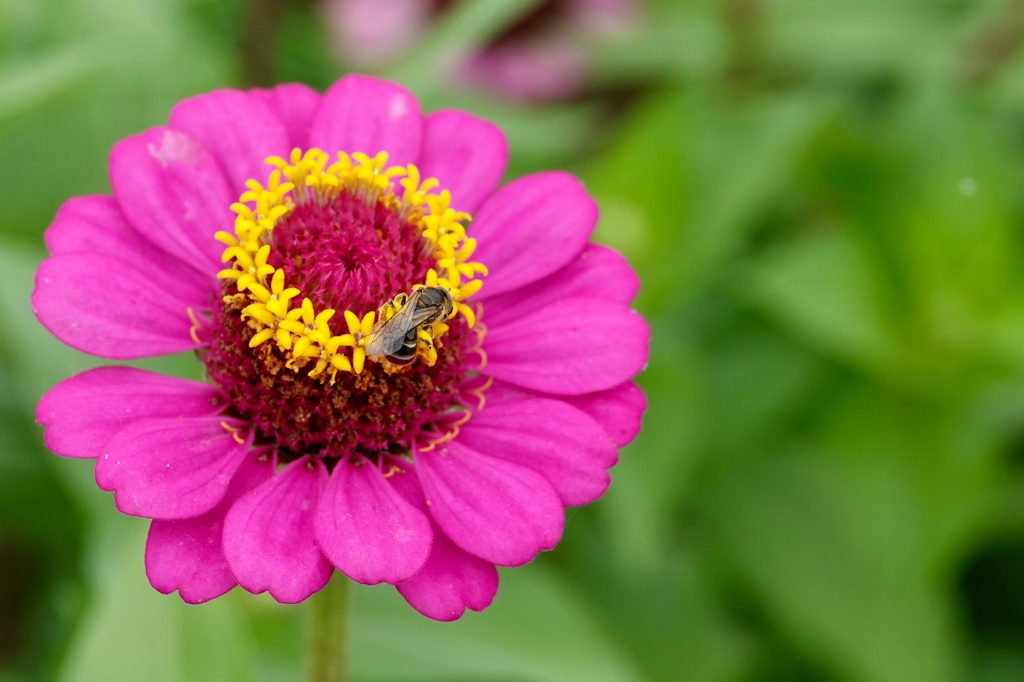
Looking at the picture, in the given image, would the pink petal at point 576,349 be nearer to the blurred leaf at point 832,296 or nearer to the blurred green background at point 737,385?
the blurred green background at point 737,385

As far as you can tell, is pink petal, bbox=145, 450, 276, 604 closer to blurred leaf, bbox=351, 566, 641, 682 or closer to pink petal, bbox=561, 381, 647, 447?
pink petal, bbox=561, 381, 647, 447

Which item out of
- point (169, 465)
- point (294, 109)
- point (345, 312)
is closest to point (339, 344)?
point (345, 312)

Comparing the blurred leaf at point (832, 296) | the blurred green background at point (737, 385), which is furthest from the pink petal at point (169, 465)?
the blurred leaf at point (832, 296)

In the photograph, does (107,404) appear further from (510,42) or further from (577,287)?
(510,42)

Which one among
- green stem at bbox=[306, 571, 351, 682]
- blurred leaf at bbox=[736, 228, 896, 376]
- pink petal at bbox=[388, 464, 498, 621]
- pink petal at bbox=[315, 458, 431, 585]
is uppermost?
pink petal at bbox=[315, 458, 431, 585]

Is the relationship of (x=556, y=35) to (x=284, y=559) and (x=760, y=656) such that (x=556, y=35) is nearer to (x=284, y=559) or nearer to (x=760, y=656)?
(x=760, y=656)

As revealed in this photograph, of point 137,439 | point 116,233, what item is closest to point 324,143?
point 116,233

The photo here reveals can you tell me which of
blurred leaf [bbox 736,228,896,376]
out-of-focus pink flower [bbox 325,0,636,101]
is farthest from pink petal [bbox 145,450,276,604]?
out-of-focus pink flower [bbox 325,0,636,101]
